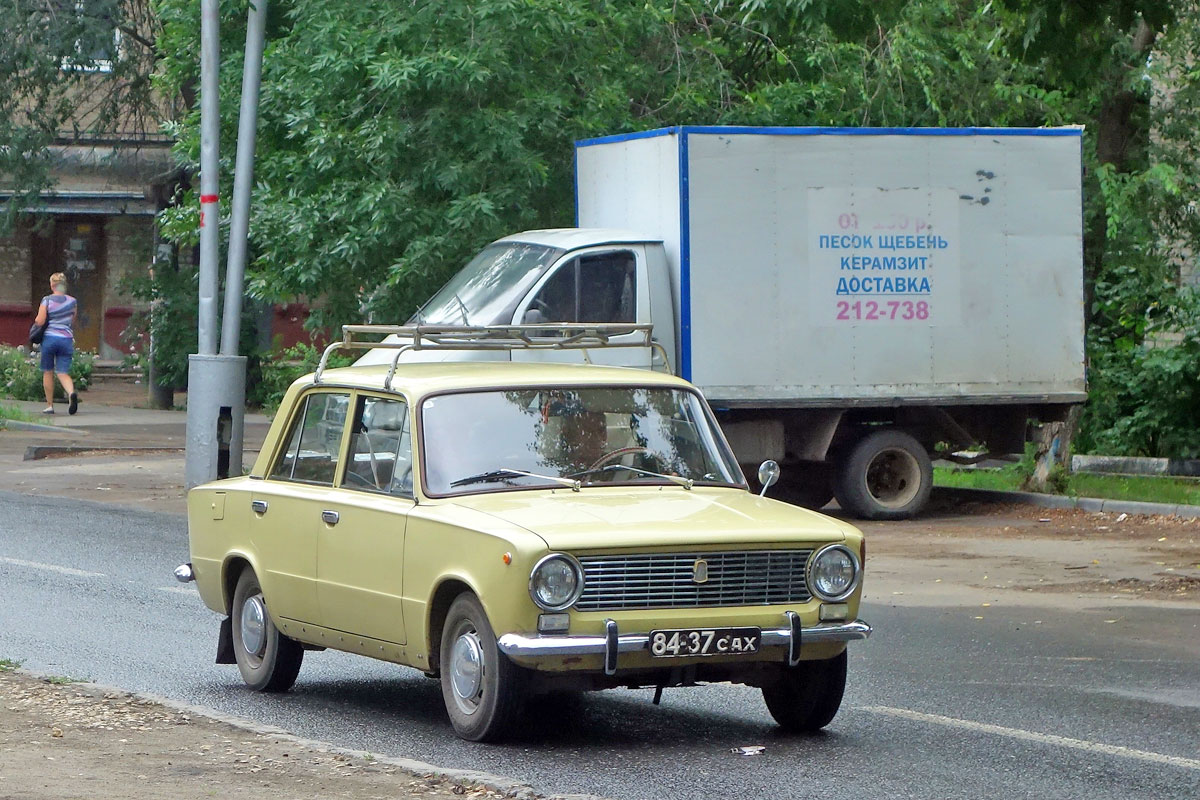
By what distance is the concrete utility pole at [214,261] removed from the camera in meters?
17.9

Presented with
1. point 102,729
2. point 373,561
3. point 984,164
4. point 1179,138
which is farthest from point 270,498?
point 1179,138

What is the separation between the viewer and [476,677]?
285 inches

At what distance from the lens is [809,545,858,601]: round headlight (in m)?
7.29

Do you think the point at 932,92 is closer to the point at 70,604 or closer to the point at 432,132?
the point at 432,132

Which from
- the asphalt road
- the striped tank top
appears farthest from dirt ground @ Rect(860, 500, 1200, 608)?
the striped tank top

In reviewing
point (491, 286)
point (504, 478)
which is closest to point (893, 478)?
point (491, 286)

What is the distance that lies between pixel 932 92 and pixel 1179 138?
10.4ft

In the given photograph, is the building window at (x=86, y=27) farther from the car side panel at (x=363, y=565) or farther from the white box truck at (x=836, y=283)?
the car side panel at (x=363, y=565)

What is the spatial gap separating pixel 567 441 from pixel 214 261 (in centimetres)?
1109

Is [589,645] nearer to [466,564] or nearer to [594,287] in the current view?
[466,564]

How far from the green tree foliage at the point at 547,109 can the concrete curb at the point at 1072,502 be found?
3452 mm

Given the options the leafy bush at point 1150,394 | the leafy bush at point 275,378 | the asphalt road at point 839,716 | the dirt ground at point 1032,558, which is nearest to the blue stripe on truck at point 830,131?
the dirt ground at point 1032,558

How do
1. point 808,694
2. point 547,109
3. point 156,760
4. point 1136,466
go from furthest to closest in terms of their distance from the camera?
point 1136,466 → point 547,109 → point 808,694 → point 156,760

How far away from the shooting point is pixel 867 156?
16.9 metres
